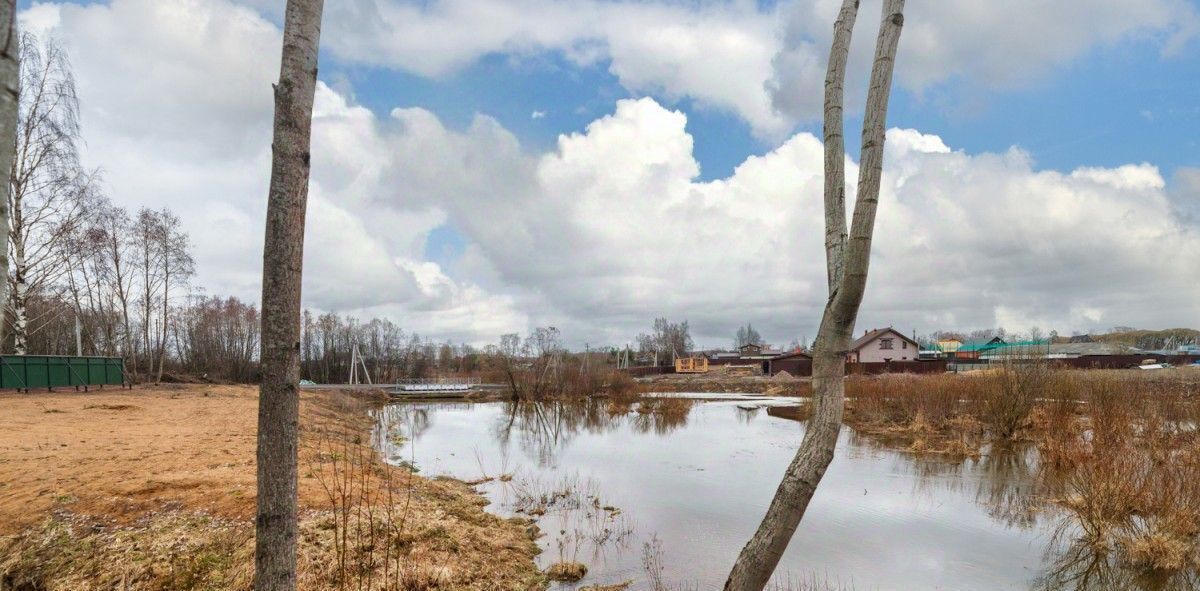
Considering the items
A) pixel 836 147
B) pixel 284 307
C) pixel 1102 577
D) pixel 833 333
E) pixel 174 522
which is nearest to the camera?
pixel 284 307

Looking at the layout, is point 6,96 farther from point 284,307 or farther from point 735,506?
point 735,506

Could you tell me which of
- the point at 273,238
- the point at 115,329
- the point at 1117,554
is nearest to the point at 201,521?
the point at 273,238

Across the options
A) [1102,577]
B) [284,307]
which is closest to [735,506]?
[1102,577]

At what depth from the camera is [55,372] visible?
867 inches

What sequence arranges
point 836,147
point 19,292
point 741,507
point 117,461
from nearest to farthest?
point 836,147
point 117,461
point 741,507
point 19,292

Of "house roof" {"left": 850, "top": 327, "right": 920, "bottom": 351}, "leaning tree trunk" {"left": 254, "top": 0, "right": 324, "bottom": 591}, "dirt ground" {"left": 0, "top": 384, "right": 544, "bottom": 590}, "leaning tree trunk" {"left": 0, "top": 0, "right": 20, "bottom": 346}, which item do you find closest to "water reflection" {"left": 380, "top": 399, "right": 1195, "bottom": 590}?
"dirt ground" {"left": 0, "top": 384, "right": 544, "bottom": 590}

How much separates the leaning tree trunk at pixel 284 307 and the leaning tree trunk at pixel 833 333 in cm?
192

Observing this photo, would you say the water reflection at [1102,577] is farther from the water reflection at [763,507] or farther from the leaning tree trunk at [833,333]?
the leaning tree trunk at [833,333]

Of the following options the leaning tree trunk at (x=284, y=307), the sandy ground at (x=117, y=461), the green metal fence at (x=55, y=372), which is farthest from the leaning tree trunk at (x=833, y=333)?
the green metal fence at (x=55, y=372)

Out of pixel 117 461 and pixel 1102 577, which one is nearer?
pixel 1102 577

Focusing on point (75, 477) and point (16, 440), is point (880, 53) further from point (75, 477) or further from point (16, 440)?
point (16, 440)

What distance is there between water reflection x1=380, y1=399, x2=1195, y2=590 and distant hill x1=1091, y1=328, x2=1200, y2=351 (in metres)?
110

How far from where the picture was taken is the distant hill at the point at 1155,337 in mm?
106562

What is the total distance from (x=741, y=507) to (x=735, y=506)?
0.40 ft
